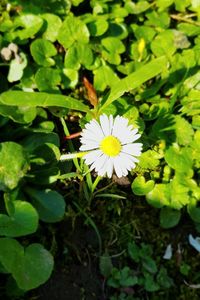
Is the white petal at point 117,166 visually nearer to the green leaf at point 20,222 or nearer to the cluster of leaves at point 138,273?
the green leaf at point 20,222

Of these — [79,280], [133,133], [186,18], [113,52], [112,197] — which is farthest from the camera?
[186,18]

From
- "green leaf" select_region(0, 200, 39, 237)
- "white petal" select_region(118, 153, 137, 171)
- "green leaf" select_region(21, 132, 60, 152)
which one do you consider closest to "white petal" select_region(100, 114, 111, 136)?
"white petal" select_region(118, 153, 137, 171)

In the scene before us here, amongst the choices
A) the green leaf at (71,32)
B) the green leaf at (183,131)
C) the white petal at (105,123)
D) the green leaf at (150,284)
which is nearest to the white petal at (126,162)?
the white petal at (105,123)

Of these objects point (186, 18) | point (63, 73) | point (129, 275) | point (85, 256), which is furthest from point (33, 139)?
point (186, 18)

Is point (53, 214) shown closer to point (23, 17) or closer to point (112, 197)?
point (112, 197)

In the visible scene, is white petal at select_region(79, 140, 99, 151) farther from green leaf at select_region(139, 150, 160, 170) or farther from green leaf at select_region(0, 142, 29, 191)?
green leaf at select_region(139, 150, 160, 170)

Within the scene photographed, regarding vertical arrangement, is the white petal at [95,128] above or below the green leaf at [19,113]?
above
